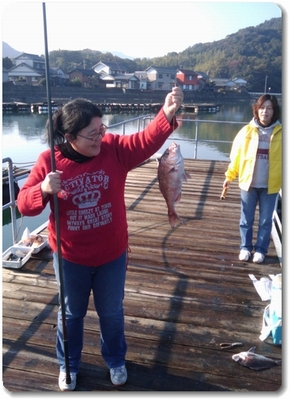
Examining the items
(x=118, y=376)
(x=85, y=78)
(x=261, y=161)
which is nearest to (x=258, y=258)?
(x=261, y=161)

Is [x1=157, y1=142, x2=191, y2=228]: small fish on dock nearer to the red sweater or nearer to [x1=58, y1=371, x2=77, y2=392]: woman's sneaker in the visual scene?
the red sweater

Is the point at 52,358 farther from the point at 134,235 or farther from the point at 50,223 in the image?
the point at 134,235

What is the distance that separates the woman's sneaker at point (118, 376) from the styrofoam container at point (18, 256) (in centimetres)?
175

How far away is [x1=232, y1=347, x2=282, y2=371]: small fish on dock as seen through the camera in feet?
7.95

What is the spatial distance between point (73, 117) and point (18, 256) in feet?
7.67

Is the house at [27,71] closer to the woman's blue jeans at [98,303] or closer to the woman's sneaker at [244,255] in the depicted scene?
the woman's sneaker at [244,255]

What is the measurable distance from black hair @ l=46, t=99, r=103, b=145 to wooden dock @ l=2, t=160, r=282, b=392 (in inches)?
58.6

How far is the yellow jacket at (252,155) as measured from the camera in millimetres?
3512

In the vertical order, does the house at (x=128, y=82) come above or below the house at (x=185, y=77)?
above

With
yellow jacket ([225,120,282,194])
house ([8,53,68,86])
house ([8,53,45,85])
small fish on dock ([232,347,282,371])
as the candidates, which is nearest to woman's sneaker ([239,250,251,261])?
yellow jacket ([225,120,282,194])

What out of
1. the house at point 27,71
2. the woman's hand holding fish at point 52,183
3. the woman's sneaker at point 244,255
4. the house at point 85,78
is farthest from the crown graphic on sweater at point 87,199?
the house at point 27,71

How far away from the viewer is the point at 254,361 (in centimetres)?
245

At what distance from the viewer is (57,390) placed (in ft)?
7.36

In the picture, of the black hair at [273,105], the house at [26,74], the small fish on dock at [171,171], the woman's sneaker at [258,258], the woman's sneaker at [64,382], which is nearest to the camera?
the woman's sneaker at [64,382]
